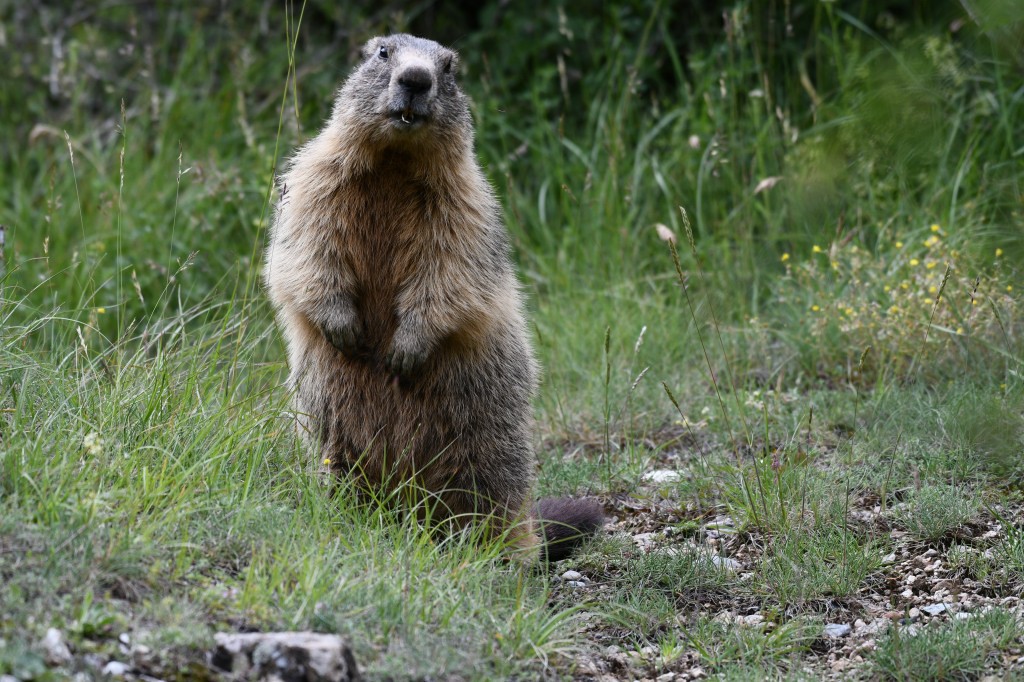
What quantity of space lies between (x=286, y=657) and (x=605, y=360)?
3192mm

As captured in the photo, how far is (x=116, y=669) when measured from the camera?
8.95ft

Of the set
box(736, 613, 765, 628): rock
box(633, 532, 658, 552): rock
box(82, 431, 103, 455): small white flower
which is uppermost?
box(82, 431, 103, 455): small white flower

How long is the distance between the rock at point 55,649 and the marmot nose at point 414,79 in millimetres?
2294

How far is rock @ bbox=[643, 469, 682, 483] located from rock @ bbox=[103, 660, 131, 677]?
2.71 meters

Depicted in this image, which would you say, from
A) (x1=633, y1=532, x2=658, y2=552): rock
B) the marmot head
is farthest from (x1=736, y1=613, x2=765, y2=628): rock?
the marmot head

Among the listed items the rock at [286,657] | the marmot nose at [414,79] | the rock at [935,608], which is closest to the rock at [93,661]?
the rock at [286,657]

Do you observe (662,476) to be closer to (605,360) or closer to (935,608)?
(605,360)

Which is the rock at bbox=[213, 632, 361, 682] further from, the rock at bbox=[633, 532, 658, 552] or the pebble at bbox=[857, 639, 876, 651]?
the rock at bbox=[633, 532, 658, 552]

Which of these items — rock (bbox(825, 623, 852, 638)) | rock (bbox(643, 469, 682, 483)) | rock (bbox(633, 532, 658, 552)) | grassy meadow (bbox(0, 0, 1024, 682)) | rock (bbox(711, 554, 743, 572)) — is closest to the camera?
grassy meadow (bbox(0, 0, 1024, 682))

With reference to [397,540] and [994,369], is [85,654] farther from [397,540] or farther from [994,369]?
[994,369]

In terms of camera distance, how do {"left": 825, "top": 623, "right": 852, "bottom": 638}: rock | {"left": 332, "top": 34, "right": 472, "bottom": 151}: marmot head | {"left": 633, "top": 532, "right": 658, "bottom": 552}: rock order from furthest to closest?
{"left": 633, "top": 532, "right": 658, "bottom": 552}: rock < {"left": 332, "top": 34, "right": 472, "bottom": 151}: marmot head < {"left": 825, "top": 623, "right": 852, "bottom": 638}: rock

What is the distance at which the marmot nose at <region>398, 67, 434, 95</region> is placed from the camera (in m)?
4.20

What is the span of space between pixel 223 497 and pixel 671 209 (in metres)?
3.83

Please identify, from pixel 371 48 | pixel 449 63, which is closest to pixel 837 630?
pixel 449 63
